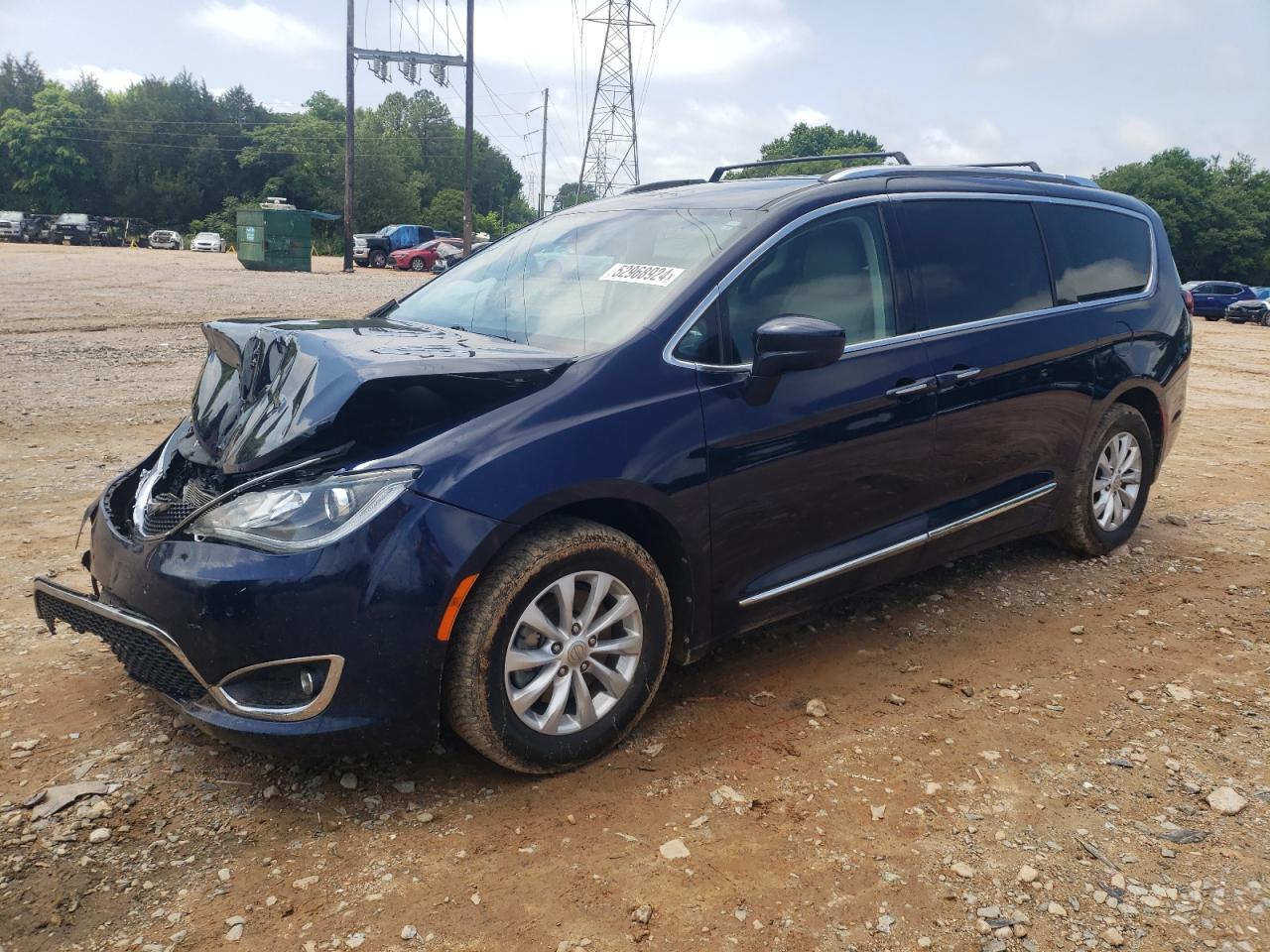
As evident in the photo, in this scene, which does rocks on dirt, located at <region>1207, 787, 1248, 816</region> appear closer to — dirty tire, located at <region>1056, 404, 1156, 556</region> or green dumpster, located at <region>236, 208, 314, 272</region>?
dirty tire, located at <region>1056, 404, 1156, 556</region>

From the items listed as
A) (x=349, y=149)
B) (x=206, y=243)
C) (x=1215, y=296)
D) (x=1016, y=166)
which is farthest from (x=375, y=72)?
(x=1016, y=166)

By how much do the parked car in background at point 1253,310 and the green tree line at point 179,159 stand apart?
48116 mm

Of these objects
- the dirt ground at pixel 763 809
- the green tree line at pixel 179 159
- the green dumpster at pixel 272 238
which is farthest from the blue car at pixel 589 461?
the green tree line at pixel 179 159

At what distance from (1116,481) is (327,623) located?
4.10 meters

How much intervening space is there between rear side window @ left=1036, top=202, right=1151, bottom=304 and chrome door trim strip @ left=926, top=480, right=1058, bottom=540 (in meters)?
0.86

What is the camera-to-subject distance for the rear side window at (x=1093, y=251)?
4.66m

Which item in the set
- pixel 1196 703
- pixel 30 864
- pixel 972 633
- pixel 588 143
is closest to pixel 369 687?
pixel 30 864

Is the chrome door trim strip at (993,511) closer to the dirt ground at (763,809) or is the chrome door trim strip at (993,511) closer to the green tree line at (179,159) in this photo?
the dirt ground at (763,809)

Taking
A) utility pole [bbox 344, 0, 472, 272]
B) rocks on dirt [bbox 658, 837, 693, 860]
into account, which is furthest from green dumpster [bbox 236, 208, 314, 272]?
rocks on dirt [bbox 658, 837, 693, 860]

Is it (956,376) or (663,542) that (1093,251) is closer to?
(956,376)

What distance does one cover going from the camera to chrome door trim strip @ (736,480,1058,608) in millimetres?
3486

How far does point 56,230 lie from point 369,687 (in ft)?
176

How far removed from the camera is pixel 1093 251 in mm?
4863

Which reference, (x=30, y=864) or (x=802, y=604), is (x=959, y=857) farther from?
(x=30, y=864)
